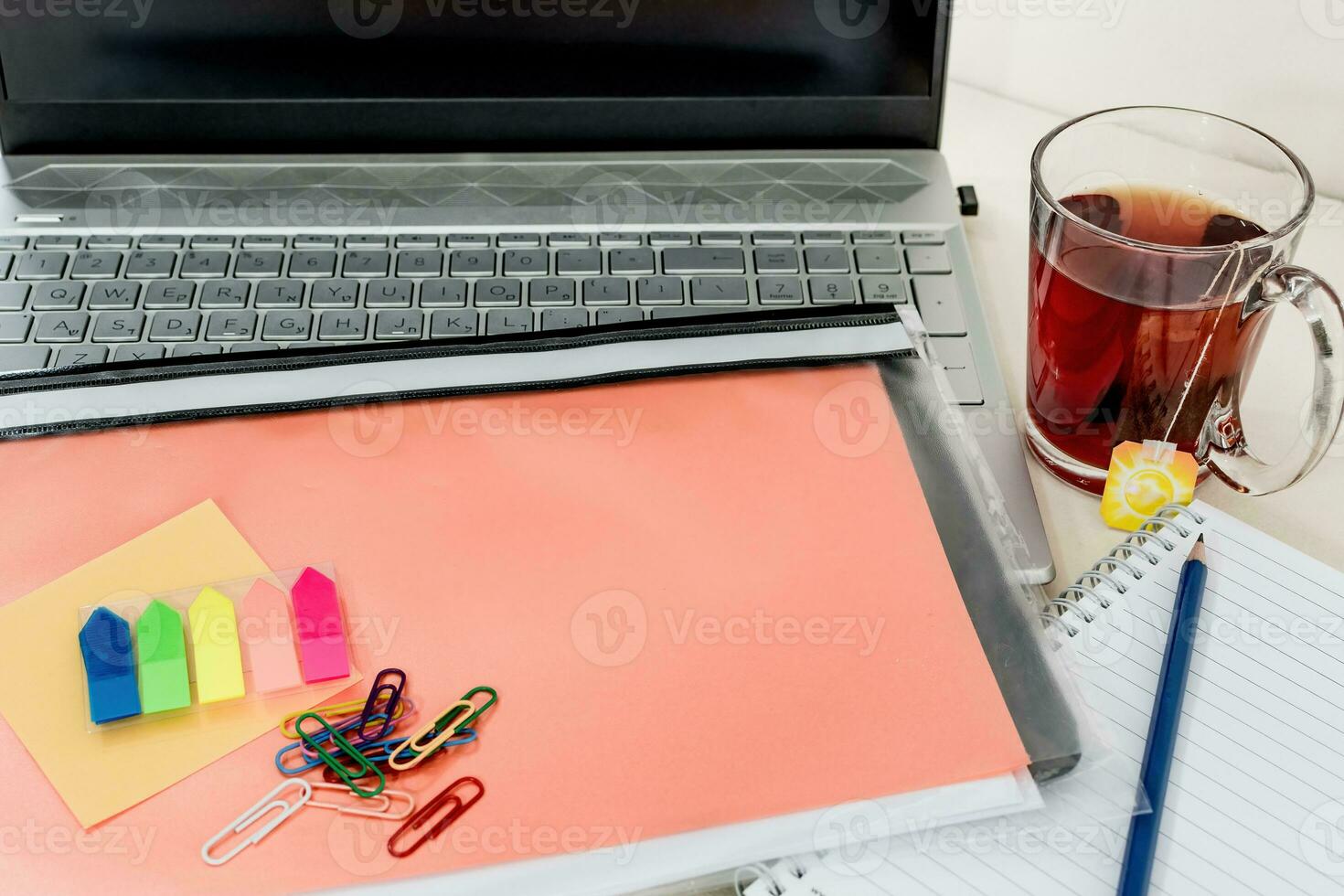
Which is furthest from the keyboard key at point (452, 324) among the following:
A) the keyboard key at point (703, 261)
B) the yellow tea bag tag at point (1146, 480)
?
the yellow tea bag tag at point (1146, 480)

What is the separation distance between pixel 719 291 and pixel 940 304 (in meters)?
0.11

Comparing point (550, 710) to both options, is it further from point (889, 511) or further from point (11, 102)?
point (11, 102)

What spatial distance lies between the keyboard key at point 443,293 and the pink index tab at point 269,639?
0.63ft

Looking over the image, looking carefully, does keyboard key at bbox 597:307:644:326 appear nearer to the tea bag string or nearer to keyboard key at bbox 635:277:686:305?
keyboard key at bbox 635:277:686:305

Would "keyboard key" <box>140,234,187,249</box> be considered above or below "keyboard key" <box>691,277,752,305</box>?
above

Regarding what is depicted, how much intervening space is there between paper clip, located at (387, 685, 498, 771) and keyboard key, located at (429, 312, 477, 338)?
0.22 m

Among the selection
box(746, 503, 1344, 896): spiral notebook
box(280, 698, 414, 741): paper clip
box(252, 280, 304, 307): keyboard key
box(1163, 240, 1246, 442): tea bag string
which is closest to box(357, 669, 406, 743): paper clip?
box(280, 698, 414, 741): paper clip

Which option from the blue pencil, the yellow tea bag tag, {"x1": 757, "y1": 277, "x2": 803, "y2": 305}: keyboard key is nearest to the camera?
the blue pencil

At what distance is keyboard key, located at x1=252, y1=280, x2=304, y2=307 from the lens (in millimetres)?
573

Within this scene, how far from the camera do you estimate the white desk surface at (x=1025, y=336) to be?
51 cm

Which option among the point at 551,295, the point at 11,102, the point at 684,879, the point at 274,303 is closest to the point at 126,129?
the point at 11,102

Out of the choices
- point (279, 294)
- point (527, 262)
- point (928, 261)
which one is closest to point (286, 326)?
point (279, 294)

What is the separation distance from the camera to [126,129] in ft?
2.15

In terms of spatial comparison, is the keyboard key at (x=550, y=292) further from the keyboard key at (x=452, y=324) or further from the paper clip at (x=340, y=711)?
the paper clip at (x=340, y=711)
